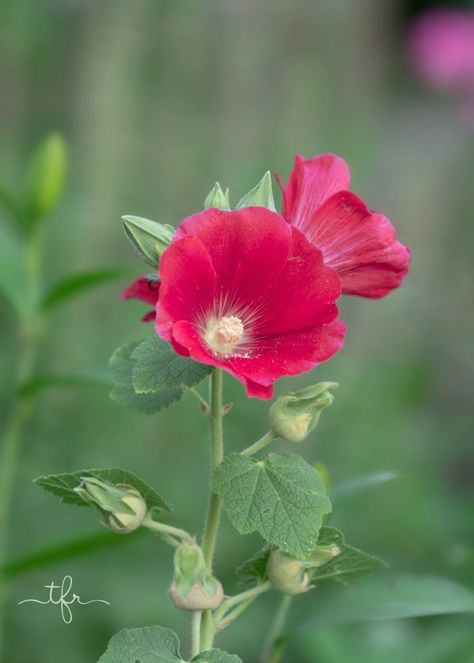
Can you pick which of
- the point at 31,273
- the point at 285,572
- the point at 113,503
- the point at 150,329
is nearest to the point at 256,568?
the point at 285,572

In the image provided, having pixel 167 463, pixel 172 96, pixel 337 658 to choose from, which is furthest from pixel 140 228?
pixel 172 96

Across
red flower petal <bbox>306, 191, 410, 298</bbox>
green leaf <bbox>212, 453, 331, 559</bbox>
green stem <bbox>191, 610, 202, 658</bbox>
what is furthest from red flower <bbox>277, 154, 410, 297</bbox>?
green stem <bbox>191, 610, 202, 658</bbox>

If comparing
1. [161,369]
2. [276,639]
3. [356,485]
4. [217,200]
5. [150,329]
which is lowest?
[150,329]

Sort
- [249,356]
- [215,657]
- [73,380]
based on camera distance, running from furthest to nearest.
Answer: [73,380]
[249,356]
[215,657]

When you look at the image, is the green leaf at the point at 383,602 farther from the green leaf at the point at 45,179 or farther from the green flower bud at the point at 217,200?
the green leaf at the point at 45,179

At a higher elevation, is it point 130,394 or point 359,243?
point 359,243

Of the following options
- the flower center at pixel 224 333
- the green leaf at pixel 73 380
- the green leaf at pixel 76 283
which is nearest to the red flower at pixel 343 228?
the flower center at pixel 224 333

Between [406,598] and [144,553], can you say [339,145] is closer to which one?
[144,553]

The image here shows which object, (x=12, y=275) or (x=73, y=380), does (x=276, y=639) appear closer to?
(x=73, y=380)
